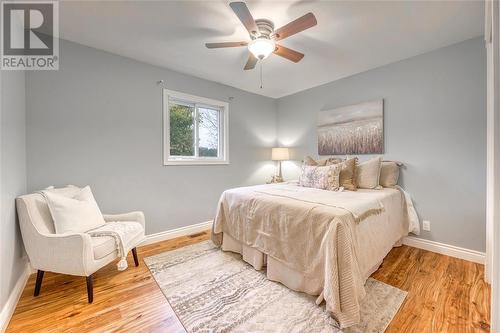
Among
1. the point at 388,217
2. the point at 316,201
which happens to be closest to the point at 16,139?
the point at 316,201

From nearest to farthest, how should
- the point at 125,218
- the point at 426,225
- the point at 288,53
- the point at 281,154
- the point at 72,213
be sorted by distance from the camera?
1. the point at 72,213
2. the point at 288,53
3. the point at 125,218
4. the point at 426,225
5. the point at 281,154

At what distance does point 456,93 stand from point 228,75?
290 cm

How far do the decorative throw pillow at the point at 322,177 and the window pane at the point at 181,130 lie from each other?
1.87m

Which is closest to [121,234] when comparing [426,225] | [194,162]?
[194,162]

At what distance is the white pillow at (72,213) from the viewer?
5.91 ft

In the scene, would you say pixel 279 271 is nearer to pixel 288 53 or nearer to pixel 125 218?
pixel 125 218

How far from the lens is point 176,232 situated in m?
3.14

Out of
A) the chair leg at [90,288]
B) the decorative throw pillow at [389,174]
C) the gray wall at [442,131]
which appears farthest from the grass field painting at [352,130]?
the chair leg at [90,288]

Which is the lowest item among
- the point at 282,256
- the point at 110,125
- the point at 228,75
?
the point at 282,256

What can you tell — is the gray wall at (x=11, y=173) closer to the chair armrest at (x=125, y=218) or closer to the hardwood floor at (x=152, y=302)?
the hardwood floor at (x=152, y=302)

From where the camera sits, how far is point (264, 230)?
206 centimetres

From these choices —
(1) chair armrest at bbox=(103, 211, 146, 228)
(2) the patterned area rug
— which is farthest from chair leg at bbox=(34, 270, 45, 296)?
(2) the patterned area rug

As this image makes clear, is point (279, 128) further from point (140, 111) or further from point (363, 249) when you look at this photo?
point (363, 249)

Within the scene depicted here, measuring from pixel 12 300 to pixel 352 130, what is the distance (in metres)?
4.07
